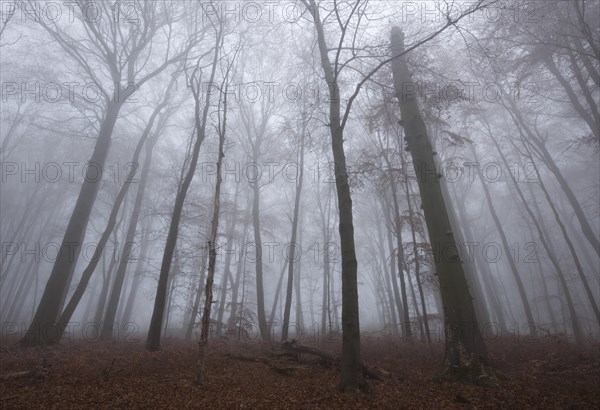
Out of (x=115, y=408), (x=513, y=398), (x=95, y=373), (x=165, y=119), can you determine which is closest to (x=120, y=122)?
(x=165, y=119)

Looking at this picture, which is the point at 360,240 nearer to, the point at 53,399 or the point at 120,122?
the point at 120,122

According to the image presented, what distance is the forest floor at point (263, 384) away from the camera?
4.46 m

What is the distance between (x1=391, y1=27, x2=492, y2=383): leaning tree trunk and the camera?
5.86 m

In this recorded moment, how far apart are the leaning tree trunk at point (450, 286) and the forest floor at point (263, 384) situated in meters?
0.40

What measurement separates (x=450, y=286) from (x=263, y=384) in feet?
13.4

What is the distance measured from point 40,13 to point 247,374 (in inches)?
593

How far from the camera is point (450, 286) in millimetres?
6402

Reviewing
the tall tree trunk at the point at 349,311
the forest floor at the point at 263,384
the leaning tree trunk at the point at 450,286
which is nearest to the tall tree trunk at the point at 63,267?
the forest floor at the point at 263,384

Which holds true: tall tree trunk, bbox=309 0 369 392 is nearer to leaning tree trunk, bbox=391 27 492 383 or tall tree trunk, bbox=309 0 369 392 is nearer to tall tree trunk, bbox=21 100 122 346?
leaning tree trunk, bbox=391 27 492 383

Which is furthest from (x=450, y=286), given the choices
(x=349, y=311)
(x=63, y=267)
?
(x=63, y=267)

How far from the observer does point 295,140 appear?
16344 millimetres

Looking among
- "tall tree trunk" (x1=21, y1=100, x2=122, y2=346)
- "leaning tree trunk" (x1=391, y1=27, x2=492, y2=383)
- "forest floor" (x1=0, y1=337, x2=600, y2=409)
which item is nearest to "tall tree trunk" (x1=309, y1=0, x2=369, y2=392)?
"forest floor" (x1=0, y1=337, x2=600, y2=409)

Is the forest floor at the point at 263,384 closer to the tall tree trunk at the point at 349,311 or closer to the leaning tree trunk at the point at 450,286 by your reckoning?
the tall tree trunk at the point at 349,311

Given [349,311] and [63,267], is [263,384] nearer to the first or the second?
[349,311]
